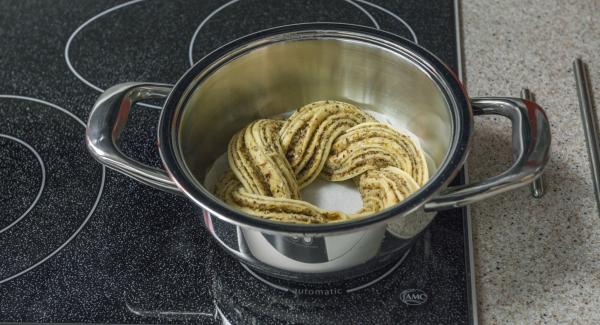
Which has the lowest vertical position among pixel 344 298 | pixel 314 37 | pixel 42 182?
Result: pixel 344 298

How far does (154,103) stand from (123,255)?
0.24 meters

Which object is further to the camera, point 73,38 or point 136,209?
point 73,38

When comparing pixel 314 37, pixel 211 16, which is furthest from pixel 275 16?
pixel 314 37

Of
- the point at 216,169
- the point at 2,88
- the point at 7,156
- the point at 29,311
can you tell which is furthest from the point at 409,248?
the point at 2,88

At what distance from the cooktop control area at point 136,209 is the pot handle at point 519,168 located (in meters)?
0.12

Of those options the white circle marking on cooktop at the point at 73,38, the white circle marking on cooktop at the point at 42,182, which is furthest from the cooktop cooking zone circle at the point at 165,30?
the white circle marking on cooktop at the point at 42,182

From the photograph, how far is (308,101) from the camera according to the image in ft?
2.74

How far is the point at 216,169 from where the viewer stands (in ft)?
2.57

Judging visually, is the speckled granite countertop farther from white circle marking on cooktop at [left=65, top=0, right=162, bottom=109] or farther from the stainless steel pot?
white circle marking on cooktop at [left=65, top=0, right=162, bottom=109]

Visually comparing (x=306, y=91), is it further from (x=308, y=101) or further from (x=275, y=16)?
(x=275, y=16)

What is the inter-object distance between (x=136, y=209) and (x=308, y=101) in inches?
10.3

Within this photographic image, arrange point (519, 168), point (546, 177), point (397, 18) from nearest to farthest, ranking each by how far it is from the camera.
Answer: point (519, 168)
point (546, 177)
point (397, 18)

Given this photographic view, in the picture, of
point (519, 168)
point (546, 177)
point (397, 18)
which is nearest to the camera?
point (519, 168)

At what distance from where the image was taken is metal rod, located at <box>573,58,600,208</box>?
738mm
